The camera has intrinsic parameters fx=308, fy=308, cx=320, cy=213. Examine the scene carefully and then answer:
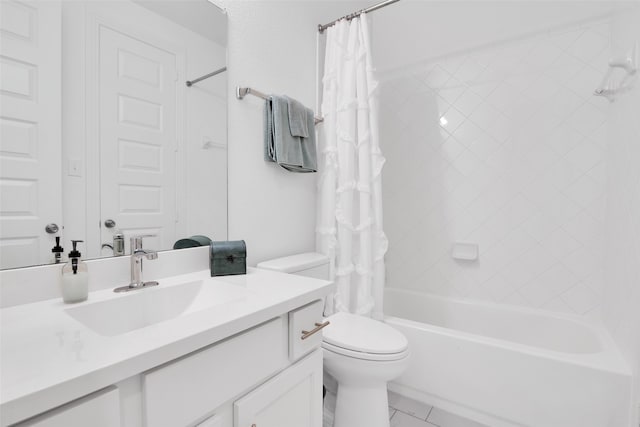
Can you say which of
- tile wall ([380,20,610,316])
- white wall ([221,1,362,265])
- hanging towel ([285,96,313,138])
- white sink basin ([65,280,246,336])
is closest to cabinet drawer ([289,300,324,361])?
white sink basin ([65,280,246,336])

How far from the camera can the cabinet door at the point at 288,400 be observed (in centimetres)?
73

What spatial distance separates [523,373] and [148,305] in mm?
1580

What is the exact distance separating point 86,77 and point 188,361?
0.85m

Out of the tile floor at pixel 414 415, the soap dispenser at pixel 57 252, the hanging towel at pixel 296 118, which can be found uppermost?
the hanging towel at pixel 296 118

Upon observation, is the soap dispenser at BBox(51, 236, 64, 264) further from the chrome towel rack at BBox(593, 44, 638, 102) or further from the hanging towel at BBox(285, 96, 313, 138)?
the chrome towel rack at BBox(593, 44, 638, 102)

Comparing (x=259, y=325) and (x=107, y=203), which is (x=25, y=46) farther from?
(x=259, y=325)

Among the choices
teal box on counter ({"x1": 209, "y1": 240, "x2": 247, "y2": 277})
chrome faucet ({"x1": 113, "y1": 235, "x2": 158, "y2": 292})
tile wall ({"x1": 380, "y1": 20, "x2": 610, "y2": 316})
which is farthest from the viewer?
tile wall ({"x1": 380, "y1": 20, "x2": 610, "y2": 316})

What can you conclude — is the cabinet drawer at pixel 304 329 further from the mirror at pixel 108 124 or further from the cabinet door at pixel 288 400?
the mirror at pixel 108 124

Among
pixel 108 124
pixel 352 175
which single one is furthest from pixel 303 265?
pixel 108 124

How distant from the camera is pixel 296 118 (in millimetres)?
1550

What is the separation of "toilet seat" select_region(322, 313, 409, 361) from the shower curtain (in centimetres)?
18

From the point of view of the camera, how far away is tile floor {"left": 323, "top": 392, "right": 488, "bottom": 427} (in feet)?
5.06

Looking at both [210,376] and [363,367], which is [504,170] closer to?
[363,367]

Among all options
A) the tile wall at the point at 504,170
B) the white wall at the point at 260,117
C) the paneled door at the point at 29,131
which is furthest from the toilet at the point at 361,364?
the tile wall at the point at 504,170
